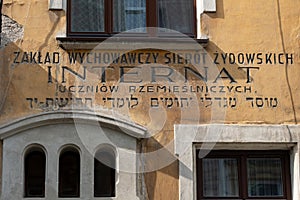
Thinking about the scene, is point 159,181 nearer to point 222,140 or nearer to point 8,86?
point 222,140

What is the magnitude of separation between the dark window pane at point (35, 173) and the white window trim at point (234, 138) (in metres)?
1.54

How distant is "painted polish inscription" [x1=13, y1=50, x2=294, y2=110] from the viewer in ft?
27.5

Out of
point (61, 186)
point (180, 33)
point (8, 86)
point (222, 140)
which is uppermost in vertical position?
point (180, 33)

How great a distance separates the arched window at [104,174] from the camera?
8.16m

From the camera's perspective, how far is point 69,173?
323 inches

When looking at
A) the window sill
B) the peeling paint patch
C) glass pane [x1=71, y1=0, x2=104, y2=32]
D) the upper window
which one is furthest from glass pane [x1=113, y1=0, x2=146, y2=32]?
the peeling paint patch

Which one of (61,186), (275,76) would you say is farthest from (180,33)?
(61,186)

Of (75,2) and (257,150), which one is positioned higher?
(75,2)

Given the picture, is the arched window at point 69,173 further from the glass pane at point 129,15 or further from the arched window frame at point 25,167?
the glass pane at point 129,15

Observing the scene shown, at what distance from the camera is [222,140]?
831 cm

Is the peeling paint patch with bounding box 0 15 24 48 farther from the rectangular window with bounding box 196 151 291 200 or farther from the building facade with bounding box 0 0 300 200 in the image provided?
the rectangular window with bounding box 196 151 291 200

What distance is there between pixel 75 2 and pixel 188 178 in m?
2.58

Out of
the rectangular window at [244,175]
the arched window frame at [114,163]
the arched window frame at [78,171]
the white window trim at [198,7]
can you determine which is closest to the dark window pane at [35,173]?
the arched window frame at [78,171]

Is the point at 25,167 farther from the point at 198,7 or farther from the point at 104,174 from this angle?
the point at 198,7
